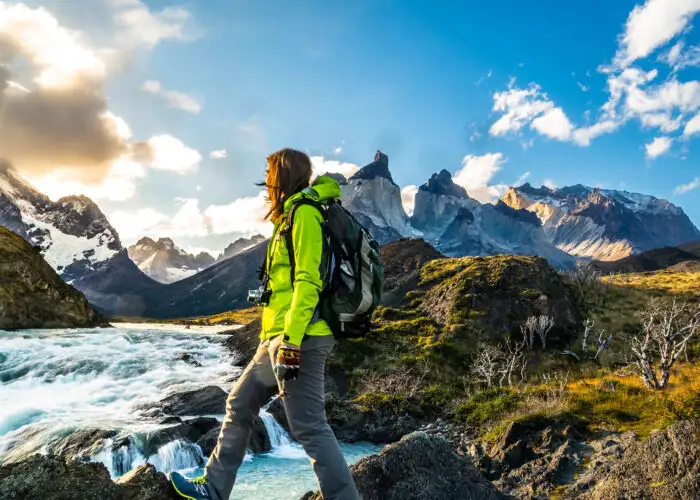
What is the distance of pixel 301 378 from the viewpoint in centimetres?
377

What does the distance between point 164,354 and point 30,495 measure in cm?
3426

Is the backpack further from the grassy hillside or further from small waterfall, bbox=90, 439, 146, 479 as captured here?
small waterfall, bbox=90, 439, 146, 479

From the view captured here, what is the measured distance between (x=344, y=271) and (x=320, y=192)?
30.3 inches

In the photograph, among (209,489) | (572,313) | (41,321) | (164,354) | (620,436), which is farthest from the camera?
(41,321)

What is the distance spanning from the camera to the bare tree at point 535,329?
32219 mm

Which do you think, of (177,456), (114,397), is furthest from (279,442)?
(114,397)

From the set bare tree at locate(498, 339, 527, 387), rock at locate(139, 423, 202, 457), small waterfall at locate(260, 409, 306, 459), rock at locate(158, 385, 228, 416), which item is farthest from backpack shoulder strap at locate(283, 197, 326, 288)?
bare tree at locate(498, 339, 527, 387)

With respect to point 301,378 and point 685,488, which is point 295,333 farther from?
point 685,488

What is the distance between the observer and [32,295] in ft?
136

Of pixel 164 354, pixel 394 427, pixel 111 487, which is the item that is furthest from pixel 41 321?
pixel 111 487

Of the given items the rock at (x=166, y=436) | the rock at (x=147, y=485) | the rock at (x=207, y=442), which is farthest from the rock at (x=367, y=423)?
the rock at (x=147, y=485)

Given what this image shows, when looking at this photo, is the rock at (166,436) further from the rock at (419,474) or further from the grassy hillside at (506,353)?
the rock at (419,474)

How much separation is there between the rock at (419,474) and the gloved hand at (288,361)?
282cm

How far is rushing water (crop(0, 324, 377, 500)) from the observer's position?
14727 mm
